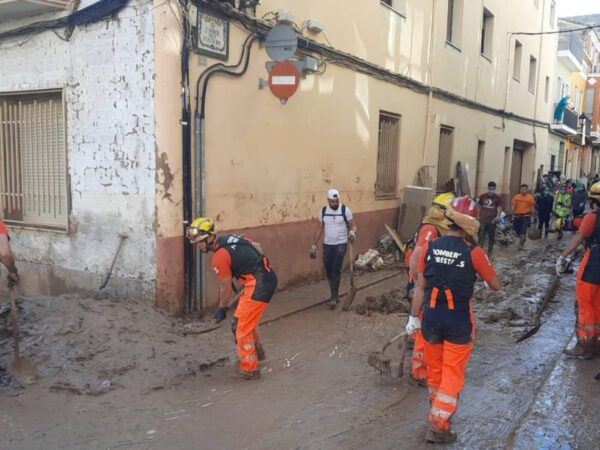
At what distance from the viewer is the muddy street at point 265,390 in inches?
161

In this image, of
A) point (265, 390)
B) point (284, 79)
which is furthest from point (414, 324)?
point (284, 79)

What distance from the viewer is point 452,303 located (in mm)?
3783

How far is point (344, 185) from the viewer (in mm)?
10117

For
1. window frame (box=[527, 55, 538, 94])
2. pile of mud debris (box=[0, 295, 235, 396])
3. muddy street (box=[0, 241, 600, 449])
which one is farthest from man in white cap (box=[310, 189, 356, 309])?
window frame (box=[527, 55, 538, 94])

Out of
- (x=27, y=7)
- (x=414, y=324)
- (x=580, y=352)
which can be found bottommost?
(x=580, y=352)

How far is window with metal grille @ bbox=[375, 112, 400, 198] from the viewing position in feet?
37.9

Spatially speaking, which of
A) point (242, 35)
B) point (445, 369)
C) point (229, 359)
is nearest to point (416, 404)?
point (445, 369)

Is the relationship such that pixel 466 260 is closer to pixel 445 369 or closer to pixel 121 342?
pixel 445 369

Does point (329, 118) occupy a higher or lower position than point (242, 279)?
higher

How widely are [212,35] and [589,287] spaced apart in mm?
5184

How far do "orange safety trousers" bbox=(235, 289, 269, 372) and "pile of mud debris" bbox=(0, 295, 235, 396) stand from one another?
1.87 feet

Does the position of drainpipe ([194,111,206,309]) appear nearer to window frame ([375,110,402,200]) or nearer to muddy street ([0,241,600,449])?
muddy street ([0,241,600,449])

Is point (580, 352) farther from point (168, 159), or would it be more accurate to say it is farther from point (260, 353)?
point (168, 159)

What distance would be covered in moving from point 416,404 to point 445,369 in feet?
3.21
